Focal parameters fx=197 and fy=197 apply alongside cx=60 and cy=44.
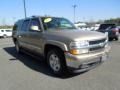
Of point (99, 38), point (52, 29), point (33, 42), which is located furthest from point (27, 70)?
point (99, 38)

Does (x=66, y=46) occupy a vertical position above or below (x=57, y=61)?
above

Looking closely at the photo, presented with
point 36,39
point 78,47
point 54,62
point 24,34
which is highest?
point 24,34

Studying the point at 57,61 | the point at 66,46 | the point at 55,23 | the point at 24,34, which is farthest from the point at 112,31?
the point at 66,46

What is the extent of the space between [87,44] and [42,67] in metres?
2.50

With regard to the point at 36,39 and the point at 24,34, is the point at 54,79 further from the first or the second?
the point at 24,34

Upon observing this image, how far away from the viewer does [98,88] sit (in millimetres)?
4941

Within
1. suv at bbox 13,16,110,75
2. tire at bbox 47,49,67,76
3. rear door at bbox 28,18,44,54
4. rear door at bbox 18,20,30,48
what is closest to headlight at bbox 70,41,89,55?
suv at bbox 13,16,110,75

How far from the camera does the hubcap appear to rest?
6082mm

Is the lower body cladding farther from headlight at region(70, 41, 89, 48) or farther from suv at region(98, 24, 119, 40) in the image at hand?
suv at region(98, 24, 119, 40)

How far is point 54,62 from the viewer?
6277 mm

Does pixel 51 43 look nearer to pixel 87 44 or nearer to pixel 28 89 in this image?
pixel 87 44

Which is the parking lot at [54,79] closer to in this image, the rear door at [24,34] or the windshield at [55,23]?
the rear door at [24,34]

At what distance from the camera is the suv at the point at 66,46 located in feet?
17.8

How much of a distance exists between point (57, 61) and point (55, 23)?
68.5 inches
